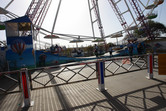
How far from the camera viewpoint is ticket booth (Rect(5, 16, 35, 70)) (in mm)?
8938

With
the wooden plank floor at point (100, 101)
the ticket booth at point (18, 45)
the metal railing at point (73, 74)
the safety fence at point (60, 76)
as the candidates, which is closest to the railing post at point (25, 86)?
the safety fence at point (60, 76)

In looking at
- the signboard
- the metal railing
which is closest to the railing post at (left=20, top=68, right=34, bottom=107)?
the metal railing

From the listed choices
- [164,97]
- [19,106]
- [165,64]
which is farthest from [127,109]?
[19,106]

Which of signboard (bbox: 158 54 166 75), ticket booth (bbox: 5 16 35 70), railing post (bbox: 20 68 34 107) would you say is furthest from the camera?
ticket booth (bbox: 5 16 35 70)

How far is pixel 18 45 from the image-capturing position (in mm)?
9141

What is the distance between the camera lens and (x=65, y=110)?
2848 mm

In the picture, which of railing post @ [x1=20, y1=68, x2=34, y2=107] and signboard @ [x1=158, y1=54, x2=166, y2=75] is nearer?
Answer: railing post @ [x1=20, y1=68, x2=34, y2=107]

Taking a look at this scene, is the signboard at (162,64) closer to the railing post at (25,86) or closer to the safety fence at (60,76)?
the safety fence at (60,76)

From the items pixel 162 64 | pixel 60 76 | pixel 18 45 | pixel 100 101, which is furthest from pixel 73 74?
pixel 18 45

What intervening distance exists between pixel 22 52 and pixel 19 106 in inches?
282

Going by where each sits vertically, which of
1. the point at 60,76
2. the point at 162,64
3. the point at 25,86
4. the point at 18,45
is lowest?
the point at 60,76

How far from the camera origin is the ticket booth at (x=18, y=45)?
8938 millimetres

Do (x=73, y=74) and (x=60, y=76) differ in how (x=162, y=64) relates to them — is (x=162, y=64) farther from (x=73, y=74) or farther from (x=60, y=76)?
(x=60, y=76)

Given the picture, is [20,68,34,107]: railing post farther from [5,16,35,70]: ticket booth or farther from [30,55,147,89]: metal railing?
[5,16,35,70]: ticket booth
